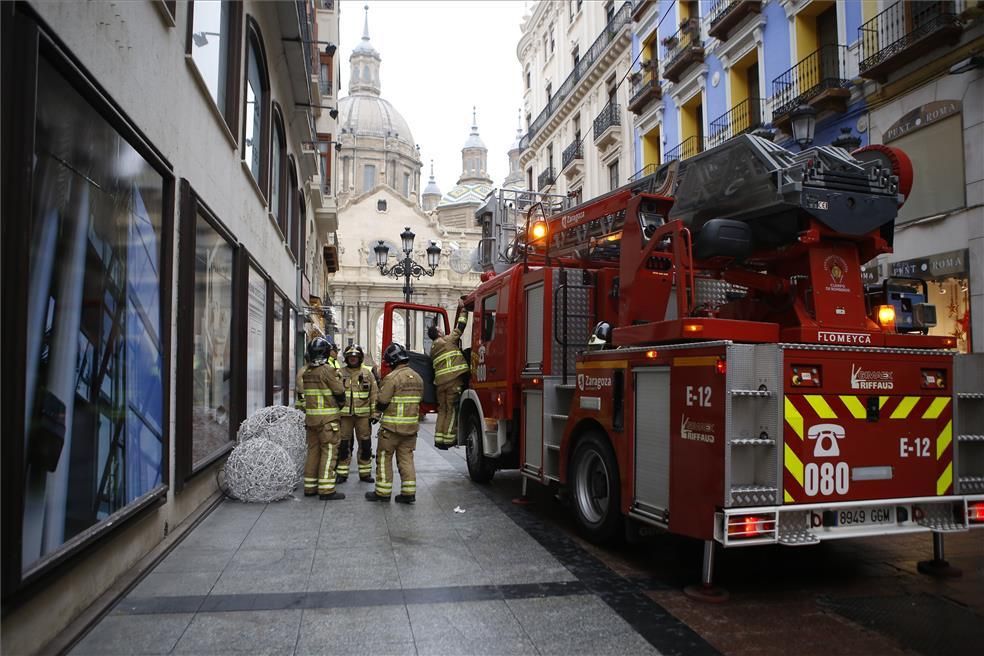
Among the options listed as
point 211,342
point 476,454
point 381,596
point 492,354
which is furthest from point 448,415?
point 381,596

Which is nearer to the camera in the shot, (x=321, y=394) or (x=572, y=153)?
(x=321, y=394)

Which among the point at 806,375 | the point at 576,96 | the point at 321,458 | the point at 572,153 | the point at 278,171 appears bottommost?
the point at 321,458

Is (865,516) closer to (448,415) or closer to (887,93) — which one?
(448,415)

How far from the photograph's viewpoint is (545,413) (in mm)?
7031

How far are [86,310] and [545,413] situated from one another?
4162mm

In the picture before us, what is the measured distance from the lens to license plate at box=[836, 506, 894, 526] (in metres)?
4.70

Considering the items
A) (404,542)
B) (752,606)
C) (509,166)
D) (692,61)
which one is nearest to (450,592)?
(404,542)

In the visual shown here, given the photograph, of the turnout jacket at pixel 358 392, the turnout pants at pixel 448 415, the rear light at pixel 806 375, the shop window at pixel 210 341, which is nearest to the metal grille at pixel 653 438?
the rear light at pixel 806 375

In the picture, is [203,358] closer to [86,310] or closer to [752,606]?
[86,310]

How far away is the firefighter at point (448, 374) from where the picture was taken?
9.74 metres

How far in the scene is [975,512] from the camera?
518cm

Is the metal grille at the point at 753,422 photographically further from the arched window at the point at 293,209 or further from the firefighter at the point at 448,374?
the arched window at the point at 293,209

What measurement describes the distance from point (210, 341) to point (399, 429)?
235 cm

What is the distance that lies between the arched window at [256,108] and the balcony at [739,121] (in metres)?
10.5
